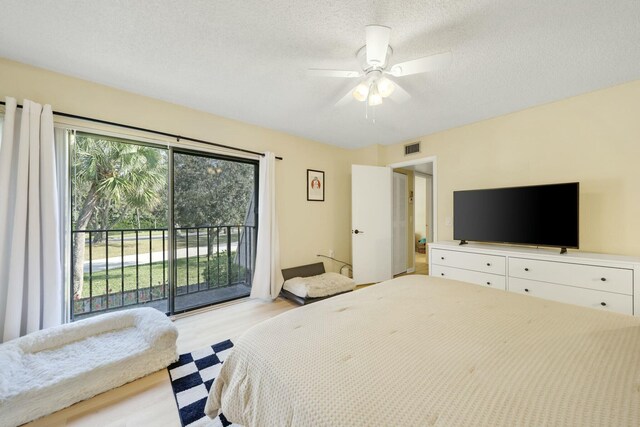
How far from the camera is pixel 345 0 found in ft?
4.48

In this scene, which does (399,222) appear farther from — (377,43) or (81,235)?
(81,235)

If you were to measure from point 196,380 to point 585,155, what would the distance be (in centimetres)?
399

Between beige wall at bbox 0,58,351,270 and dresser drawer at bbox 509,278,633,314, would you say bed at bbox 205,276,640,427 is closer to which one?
dresser drawer at bbox 509,278,633,314

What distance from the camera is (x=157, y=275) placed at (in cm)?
347

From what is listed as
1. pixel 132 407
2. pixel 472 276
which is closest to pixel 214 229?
pixel 132 407

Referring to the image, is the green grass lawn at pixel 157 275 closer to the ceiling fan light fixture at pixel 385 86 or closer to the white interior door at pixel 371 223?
the white interior door at pixel 371 223

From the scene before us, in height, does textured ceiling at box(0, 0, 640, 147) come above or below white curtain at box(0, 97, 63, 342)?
above

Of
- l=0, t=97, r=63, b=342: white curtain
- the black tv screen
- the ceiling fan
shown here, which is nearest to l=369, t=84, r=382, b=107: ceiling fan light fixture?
the ceiling fan

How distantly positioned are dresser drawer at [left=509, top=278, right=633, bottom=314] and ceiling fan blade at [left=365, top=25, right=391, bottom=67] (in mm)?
2530

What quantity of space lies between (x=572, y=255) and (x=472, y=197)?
1.06m

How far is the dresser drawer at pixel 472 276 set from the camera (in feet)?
8.75

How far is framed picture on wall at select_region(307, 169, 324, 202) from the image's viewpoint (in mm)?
3928

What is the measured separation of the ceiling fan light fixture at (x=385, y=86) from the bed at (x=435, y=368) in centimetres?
147

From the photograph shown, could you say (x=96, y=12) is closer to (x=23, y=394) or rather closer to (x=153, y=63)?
(x=153, y=63)
